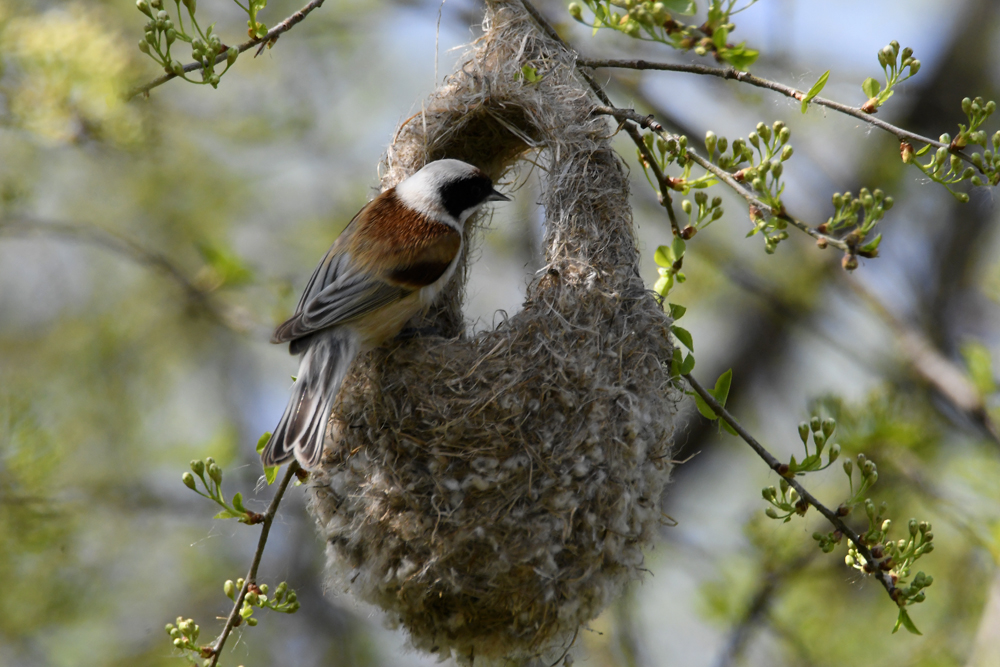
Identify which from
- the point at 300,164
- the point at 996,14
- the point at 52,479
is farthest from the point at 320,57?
the point at 996,14

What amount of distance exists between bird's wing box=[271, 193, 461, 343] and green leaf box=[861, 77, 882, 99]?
5.59 feet

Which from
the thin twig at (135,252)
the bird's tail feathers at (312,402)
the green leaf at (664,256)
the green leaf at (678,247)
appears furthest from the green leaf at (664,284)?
the thin twig at (135,252)

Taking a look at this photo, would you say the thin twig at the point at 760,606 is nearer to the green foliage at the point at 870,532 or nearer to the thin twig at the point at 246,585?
the green foliage at the point at 870,532

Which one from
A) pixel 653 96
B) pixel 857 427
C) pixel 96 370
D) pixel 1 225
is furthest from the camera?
pixel 96 370

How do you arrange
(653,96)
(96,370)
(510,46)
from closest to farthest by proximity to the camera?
1. (510,46)
2. (653,96)
3. (96,370)

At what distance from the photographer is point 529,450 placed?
2697mm

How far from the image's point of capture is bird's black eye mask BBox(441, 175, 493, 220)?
349cm

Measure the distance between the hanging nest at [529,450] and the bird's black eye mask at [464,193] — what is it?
15.9 inches

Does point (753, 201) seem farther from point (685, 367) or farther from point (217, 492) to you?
point (217, 492)

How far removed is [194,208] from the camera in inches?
293

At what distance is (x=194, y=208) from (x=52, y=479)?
362cm

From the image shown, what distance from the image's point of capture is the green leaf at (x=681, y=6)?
2.13 meters

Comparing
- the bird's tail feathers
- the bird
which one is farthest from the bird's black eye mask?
the bird's tail feathers

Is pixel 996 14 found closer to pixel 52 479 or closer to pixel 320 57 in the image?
pixel 320 57
